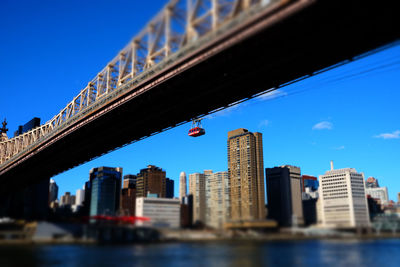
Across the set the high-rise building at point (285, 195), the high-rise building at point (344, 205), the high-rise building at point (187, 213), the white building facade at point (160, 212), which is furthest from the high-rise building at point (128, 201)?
the high-rise building at point (344, 205)

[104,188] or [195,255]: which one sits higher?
[104,188]

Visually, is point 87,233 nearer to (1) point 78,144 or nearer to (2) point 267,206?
(1) point 78,144

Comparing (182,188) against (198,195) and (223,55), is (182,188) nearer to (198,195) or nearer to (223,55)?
(198,195)

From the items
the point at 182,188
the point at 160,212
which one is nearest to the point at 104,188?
the point at 182,188

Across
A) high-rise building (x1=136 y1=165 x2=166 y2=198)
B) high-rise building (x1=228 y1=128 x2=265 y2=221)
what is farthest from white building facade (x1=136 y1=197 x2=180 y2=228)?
high-rise building (x1=136 y1=165 x2=166 y2=198)

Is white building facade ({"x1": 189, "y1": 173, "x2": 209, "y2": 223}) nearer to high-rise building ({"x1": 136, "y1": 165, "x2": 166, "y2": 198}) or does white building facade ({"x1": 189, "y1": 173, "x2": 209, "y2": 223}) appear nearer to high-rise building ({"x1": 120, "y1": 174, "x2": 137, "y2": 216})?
high-rise building ({"x1": 120, "y1": 174, "x2": 137, "y2": 216})

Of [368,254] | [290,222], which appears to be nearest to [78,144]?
[290,222]

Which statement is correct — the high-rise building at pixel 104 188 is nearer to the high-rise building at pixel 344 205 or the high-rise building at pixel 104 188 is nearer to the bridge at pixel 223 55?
the high-rise building at pixel 344 205
